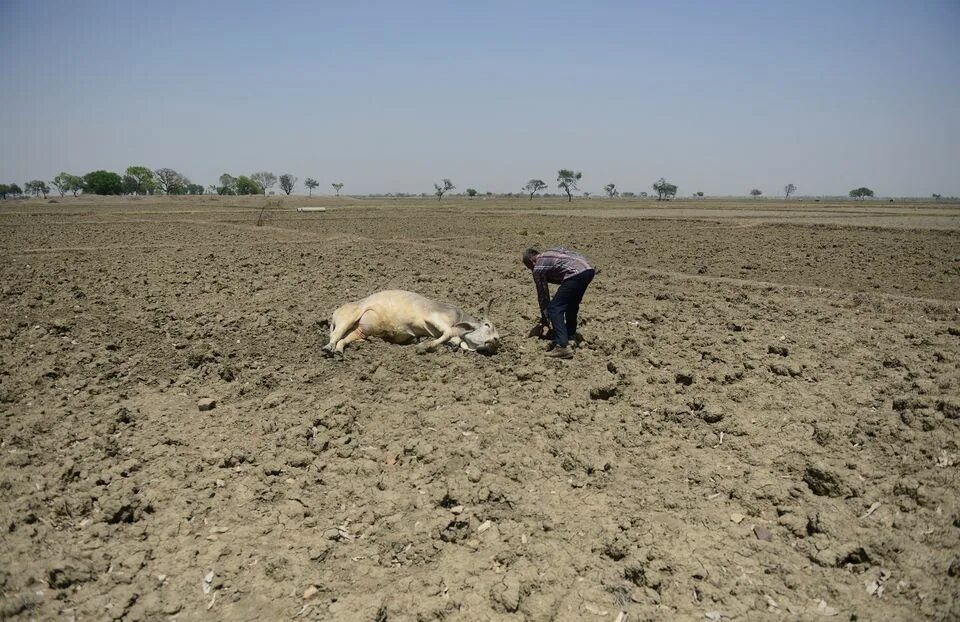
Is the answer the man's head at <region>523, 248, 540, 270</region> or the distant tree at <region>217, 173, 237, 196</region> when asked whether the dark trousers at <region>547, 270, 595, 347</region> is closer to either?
the man's head at <region>523, 248, 540, 270</region>

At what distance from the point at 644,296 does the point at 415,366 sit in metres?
6.10

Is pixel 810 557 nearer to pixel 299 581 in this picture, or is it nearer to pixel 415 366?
pixel 299 581

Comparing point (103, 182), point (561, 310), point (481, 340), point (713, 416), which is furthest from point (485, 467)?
point (103, 182)

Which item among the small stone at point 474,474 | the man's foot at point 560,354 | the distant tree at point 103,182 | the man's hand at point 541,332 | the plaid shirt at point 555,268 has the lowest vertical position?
the small stone at point 474,474

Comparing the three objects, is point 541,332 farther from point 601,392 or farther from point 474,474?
point 474,474

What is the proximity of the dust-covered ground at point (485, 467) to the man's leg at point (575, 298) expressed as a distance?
0.28 meters

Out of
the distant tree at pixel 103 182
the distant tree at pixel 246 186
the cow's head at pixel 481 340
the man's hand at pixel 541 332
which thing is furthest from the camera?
the distant tree at pixel 246 186

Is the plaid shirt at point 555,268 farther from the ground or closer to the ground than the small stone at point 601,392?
farther from the ground

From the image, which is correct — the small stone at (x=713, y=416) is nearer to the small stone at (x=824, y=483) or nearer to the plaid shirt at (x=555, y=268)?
the small stone at (x=824, y=483)

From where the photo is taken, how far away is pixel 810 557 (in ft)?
12.5

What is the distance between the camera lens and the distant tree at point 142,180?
99375 mm

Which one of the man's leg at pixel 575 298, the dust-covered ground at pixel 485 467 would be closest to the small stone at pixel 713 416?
the dust-covered ground at pixel 485 467

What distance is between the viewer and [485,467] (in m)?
4.87

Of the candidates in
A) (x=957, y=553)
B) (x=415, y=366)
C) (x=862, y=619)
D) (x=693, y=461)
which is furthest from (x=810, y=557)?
(x=415, y=366)
